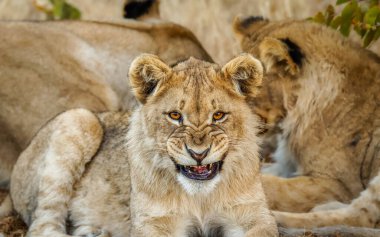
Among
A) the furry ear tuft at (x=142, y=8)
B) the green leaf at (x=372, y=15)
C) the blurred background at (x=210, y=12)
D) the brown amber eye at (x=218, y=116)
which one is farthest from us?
the blurred background at (x=210, y=12)

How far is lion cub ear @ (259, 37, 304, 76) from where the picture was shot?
17.5ft

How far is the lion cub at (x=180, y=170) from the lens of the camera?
3.92m

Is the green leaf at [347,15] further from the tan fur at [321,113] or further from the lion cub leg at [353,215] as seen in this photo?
the lion cub leg at [353,215]

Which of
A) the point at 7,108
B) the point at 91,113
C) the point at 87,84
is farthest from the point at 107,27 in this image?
the point at 91,113

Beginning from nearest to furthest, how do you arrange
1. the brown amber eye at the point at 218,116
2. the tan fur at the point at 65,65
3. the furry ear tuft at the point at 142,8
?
the brown amber eye at the point at 218,116, the tan fur at the point at 65,65, the furry ear tuft at the point at 142,8

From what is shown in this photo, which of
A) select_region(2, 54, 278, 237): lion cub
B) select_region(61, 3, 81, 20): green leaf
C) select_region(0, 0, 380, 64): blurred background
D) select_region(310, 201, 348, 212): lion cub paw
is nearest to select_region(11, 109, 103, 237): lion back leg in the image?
select_region(2, 54, 278, 237): lion cub

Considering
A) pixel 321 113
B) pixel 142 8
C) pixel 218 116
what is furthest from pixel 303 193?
pixel 142 8

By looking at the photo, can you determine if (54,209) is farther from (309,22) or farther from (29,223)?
(309,22)

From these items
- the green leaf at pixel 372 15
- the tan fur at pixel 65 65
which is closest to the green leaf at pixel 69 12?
the tan fur at pixel 65 65

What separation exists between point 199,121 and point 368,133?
5.87ft

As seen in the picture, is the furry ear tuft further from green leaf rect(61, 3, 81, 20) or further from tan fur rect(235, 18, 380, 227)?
tan fur rect(235, 18, 380, 227)

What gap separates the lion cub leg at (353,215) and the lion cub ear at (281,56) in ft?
3.21

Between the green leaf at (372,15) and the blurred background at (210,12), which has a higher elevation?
the green leaf at (372,15)

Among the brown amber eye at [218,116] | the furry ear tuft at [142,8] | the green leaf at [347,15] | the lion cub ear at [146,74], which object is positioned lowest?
the furry ear tuft at [142,8]
